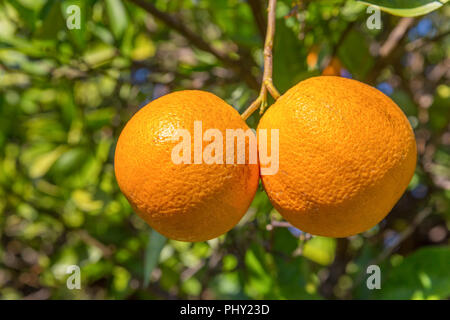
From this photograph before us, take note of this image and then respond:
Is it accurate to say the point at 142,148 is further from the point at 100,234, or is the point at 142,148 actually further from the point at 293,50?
the point at 100,234

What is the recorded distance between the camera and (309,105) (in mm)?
679

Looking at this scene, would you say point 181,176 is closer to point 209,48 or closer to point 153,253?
point 153,253

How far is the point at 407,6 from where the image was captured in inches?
30.4

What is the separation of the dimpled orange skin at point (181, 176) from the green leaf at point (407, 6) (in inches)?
12.3

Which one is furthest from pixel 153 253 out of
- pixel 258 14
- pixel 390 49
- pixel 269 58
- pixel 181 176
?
pixel 390 49

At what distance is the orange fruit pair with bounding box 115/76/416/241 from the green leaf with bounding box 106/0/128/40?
64cm

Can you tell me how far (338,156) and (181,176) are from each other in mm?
232

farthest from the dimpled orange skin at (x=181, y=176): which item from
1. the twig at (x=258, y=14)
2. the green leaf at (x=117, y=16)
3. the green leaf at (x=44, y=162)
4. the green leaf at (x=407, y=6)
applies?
the green leaf at (x=44, y=162)

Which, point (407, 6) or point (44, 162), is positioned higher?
point (407, 6)

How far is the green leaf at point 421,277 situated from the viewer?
992 mm

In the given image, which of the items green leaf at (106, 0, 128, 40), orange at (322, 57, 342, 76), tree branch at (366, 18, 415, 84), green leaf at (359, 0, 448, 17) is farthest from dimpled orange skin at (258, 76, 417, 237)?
green leaf at (106, 0, 128, 40)

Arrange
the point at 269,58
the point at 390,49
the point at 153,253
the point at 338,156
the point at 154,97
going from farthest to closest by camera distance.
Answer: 1. the point at 154,97
2. the point at 390,49
3. the point at 153,253
4. the point at 269,58
5. the point at 338,156

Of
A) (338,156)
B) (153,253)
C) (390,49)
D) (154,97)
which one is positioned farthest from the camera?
(154,97)

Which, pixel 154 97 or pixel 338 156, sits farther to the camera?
pixel 154 97
